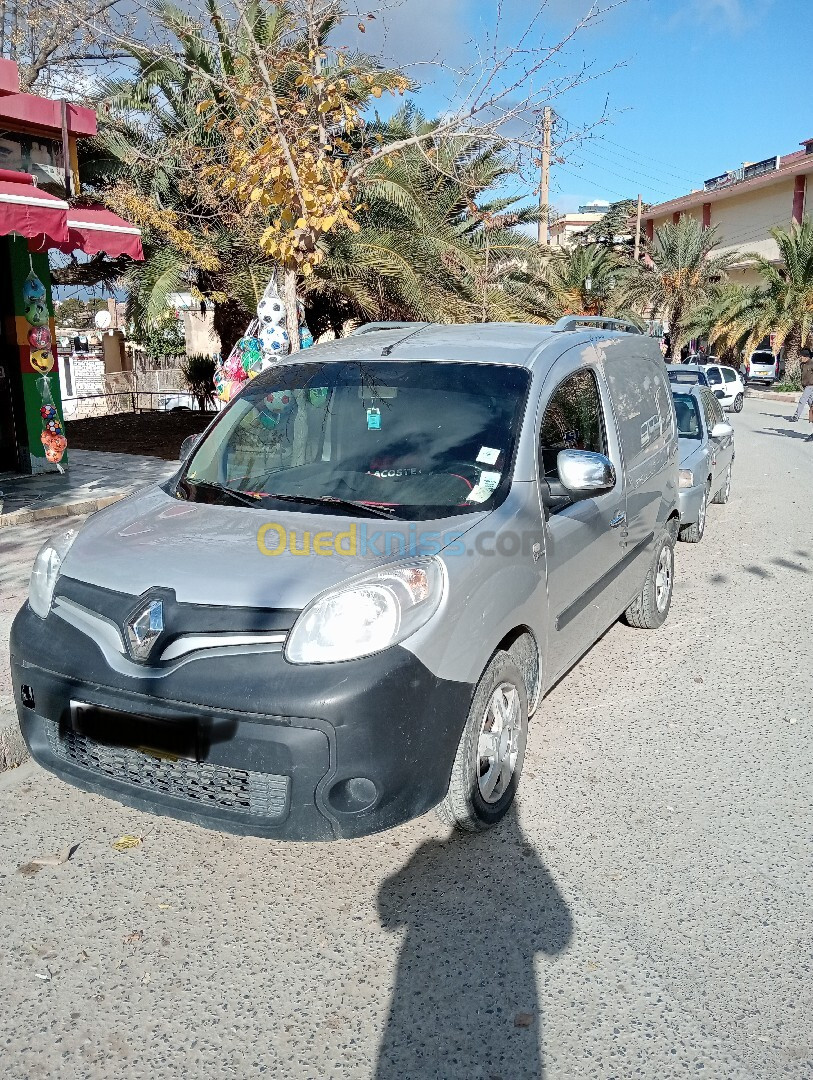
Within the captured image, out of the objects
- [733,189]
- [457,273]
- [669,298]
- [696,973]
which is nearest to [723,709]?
[696,973]

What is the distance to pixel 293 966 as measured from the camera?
8.95 feet

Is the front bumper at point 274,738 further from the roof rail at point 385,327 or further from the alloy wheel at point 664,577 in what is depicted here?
the alloy wheel at point 664,577

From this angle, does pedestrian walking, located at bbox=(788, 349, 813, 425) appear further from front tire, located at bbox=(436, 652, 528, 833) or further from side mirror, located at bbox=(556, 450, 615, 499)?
front tire, located at bbox=(436, 652, 528, 833)

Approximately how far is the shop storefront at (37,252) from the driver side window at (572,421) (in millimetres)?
5334

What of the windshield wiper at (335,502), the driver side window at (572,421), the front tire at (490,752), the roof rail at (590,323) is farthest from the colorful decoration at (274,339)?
the front tire at (490,752)

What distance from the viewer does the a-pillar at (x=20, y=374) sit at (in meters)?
10.6

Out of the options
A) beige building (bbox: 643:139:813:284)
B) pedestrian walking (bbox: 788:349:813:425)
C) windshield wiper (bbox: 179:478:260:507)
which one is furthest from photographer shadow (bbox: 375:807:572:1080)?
beige building (bbox: 643:139:813:284)

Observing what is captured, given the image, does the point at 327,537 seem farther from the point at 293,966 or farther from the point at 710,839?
the point at 710,839

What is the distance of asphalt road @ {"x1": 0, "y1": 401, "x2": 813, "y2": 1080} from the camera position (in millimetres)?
2410

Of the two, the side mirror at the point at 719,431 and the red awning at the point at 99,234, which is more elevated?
the red awning at the point at 99,234

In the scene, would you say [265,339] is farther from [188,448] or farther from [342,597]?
[342,597]

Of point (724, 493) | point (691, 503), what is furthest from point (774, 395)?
point (691, 503)

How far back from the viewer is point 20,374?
10.8 meters

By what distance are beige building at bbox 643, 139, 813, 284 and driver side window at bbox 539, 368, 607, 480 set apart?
39.2m
